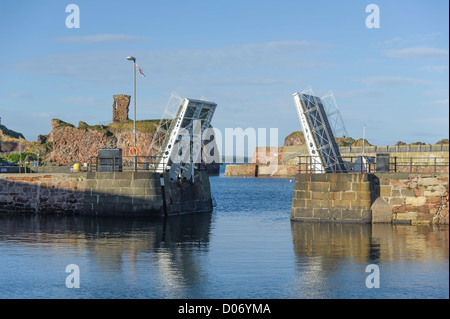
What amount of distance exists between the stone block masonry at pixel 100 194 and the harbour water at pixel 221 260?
383cm

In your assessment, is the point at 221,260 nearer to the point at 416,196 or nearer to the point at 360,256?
the point at 360,256

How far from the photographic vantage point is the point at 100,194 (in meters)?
37.3

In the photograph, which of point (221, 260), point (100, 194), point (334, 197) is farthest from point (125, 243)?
point (100, 194)

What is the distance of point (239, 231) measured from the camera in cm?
3106

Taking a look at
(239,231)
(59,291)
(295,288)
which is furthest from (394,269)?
(239,231)

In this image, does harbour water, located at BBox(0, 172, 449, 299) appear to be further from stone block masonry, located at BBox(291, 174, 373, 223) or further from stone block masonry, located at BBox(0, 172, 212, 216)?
stone block masonry, located at BBox(0, 172, 212, 216)

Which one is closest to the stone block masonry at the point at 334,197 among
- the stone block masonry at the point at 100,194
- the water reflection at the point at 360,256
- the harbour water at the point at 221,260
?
the water reflection at the point at 360,256

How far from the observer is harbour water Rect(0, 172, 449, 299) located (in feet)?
51.6

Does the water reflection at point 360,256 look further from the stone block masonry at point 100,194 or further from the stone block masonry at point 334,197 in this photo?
the stone block masonry at point 100,194

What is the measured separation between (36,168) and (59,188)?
1594 cm

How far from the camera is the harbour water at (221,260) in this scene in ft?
51.6

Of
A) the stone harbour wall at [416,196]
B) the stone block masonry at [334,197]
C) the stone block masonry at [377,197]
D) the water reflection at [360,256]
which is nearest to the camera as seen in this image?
the water reflection at [360,256]

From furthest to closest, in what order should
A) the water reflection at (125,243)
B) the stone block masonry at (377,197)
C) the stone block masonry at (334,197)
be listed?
1. the stone block masonry at (334,197)
2. the stone block masonry at (377,197)
3. the water reflection at (125,243)
